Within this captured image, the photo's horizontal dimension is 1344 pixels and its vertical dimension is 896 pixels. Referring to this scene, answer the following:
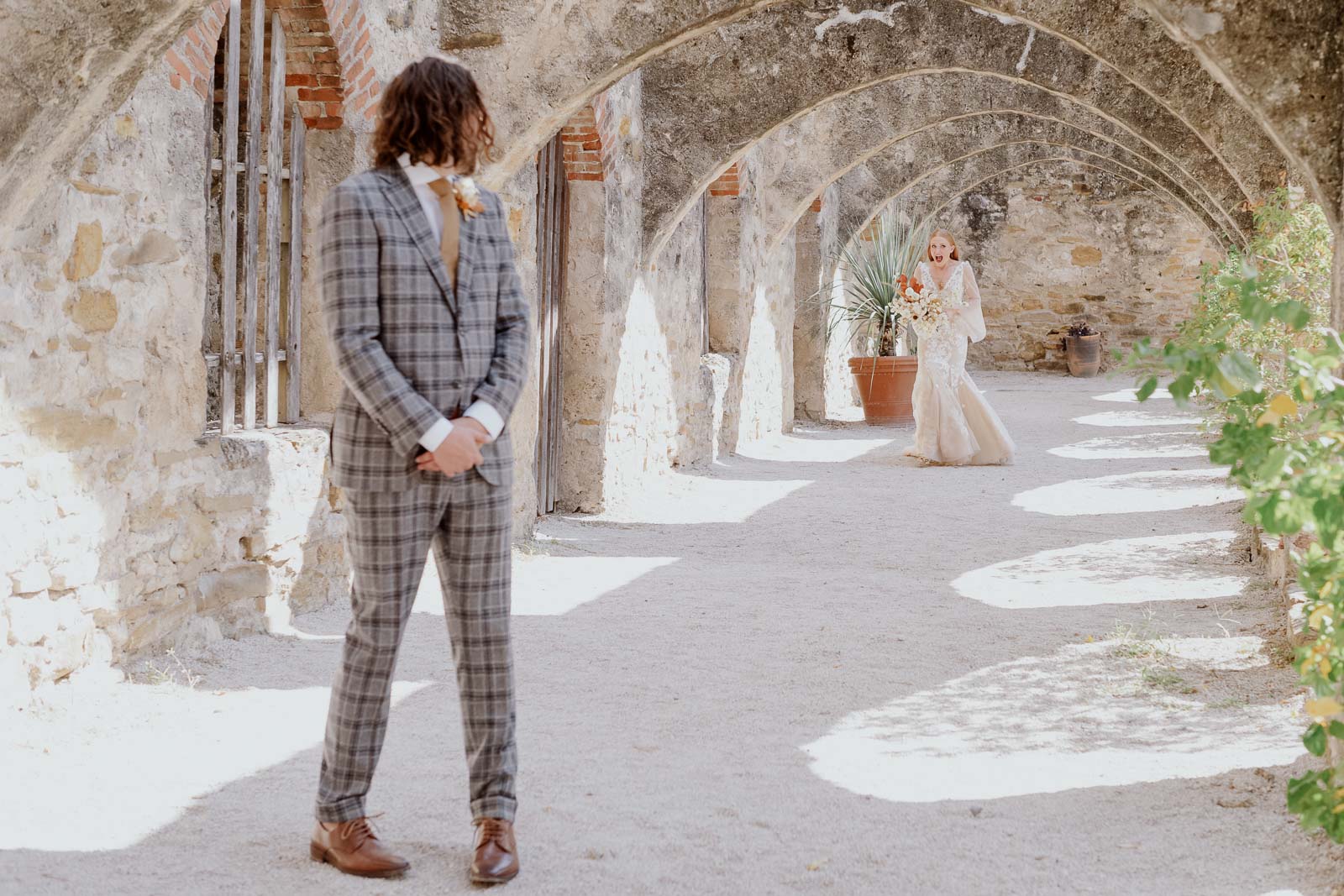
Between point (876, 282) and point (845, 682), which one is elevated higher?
point (876, 282)

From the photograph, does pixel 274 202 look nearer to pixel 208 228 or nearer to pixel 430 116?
pixel 208 228

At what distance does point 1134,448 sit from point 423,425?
31.8 feet

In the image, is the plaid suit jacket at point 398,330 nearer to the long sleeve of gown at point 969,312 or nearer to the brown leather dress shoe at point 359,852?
the brown leather dress shoe at point 359,852

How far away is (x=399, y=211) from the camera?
2.44 m

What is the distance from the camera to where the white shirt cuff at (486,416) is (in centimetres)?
245

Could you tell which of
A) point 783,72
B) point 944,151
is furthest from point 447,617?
point 944,151

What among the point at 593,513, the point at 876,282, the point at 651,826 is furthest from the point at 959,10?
the point at 651,826

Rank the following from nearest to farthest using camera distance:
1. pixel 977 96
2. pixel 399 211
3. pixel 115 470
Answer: pixel 399 211 < pixel 115 470 < pixel 977 96

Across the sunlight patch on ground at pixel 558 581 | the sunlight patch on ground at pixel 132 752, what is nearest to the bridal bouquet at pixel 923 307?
the sunlight patch on ground at pixel 558 581

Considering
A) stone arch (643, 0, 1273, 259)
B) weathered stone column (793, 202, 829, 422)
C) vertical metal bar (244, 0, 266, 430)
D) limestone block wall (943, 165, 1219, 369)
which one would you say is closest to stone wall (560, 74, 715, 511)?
stone arch (643, 0, 1273, 259)

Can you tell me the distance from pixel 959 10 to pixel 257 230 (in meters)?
4.75

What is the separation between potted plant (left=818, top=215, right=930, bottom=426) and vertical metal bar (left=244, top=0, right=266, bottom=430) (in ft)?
27.2

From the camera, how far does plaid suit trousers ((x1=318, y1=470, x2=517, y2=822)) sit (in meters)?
2.46

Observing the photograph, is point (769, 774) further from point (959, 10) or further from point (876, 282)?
point (876, 282)
